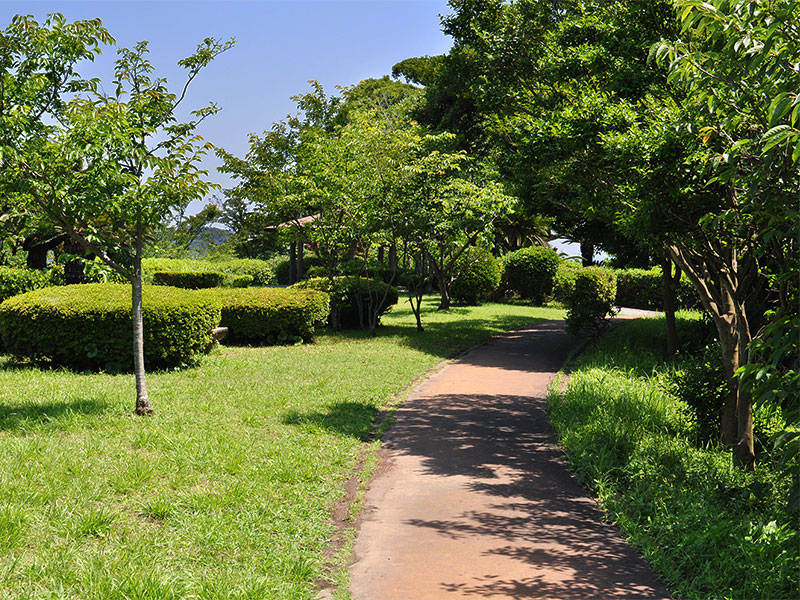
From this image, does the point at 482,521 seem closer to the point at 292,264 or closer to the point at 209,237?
the point at 292,264

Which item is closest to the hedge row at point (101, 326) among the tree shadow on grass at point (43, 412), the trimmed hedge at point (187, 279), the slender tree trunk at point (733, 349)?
the tree shadow on grass at point (43, 412)

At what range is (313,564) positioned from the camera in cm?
430

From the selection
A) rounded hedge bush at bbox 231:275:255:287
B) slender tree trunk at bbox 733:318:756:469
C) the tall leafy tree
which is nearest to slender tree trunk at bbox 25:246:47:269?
rounded hedge bush at bbox 231:275:255:287

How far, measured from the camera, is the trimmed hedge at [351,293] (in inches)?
635

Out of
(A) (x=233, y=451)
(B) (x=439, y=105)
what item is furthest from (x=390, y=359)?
(B) (x=439, y=105)

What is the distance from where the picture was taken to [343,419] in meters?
7.92

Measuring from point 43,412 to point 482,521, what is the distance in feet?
16.1

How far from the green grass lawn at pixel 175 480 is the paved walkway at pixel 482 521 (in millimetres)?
445

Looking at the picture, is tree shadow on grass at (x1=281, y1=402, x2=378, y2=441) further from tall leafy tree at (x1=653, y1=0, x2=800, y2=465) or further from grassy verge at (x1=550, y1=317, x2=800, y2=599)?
tall leafy tree at (x1=653, y1=0, x2=800, y2=465)

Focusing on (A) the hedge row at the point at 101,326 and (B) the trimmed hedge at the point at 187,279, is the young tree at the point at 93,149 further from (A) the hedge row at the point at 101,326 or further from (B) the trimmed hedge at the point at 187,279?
(B) the trimmed hedge at the point at 187,279

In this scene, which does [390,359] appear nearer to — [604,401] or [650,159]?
[604,401]

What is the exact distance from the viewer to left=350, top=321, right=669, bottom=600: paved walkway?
4113 mm

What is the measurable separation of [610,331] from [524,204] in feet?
13.8

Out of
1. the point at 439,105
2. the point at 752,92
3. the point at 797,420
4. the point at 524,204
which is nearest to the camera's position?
the point at 797,420
